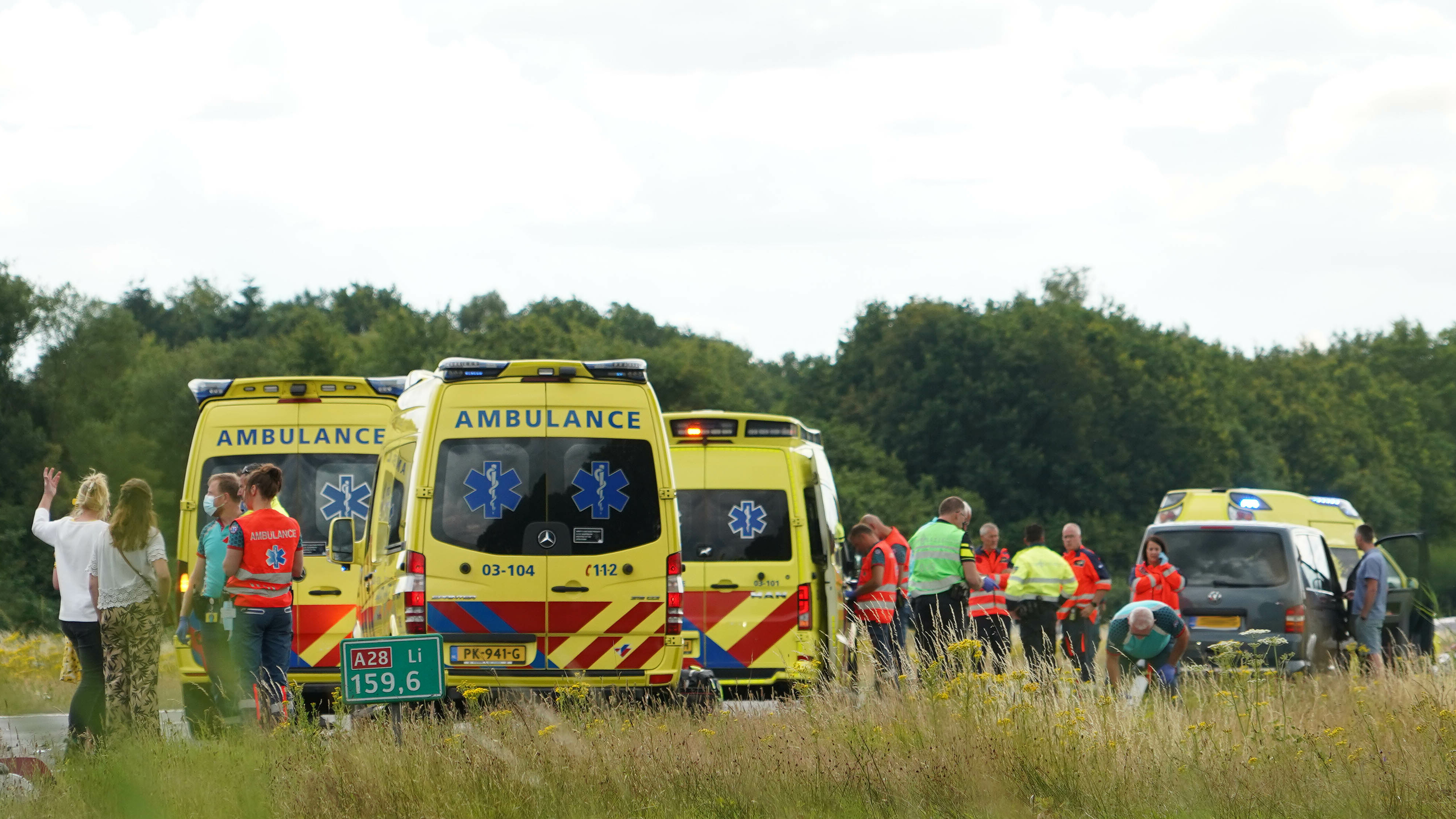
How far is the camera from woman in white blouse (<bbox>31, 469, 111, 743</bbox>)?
10188mm

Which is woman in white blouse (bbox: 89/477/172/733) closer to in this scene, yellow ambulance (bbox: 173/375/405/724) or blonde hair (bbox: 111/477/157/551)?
blonde hair (bbox: 111/477/157/551)

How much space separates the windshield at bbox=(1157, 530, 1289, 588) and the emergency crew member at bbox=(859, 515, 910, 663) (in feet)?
7.99

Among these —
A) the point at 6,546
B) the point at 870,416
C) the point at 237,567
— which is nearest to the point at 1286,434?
the point at 870,416

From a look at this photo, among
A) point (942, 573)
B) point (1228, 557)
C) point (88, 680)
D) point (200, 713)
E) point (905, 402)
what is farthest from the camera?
point (905, 402)

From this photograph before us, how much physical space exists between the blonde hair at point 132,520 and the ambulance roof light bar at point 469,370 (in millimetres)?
1896

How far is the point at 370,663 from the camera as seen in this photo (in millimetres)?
7797

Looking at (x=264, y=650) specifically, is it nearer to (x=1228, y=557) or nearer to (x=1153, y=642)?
(x=1153, y=642)

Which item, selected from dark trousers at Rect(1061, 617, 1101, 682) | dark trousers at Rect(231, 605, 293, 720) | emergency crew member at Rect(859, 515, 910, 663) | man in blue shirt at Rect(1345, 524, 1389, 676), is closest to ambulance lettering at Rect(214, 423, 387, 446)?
dark trousers at Rect(231, 605, 293, 720)

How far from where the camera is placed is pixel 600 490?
1062cm

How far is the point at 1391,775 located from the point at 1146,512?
2286 inches

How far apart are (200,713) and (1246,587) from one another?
9.06m

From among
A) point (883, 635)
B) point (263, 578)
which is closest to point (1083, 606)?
point (883, 635)

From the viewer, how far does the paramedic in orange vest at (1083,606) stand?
15312 mm

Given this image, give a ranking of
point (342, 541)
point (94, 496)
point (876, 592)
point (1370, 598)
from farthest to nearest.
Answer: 1. point (1370, 598)
2. point (876, 592)
3. point (342, 541)
4. point (94, 496)
